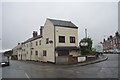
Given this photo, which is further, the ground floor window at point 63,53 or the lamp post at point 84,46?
the lamp post at point 84,46

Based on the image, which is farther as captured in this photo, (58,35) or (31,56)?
(31,56)

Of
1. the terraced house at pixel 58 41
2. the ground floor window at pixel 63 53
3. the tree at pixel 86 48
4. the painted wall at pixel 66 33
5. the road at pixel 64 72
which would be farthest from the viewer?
the tree at pixel 86 48

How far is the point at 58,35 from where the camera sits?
31.3 m

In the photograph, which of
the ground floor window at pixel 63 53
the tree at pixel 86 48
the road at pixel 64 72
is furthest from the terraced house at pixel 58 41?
the road at pixel 64 72

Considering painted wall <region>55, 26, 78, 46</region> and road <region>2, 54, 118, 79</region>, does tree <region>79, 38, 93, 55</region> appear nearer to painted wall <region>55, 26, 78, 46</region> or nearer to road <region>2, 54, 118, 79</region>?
painted wall <region>55, 26, 78, 46</region>

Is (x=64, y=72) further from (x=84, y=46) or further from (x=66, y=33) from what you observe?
(x=84, y=46)

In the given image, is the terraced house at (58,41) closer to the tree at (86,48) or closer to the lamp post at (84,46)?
the tree at (86,48)

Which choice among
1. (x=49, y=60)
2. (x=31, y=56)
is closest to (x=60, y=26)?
(x=49, y=60)

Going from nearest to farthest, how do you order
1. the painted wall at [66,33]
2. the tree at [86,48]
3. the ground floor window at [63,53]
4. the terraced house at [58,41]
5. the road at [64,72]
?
the road at [64,72], the terraced house at [58,41], the ground floor window at [63,53], the painted wall at [66,33], the tree at [86,48]

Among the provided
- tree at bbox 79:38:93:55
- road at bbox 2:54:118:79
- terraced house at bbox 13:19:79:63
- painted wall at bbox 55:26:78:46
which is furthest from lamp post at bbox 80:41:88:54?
road at bbox 2:54:118:79

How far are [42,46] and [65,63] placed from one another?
9765 mm

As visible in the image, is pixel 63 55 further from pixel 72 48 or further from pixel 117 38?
pixel 117 38

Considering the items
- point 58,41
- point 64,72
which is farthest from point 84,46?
point 64,72

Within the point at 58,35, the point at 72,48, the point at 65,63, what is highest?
the point at 58,35
